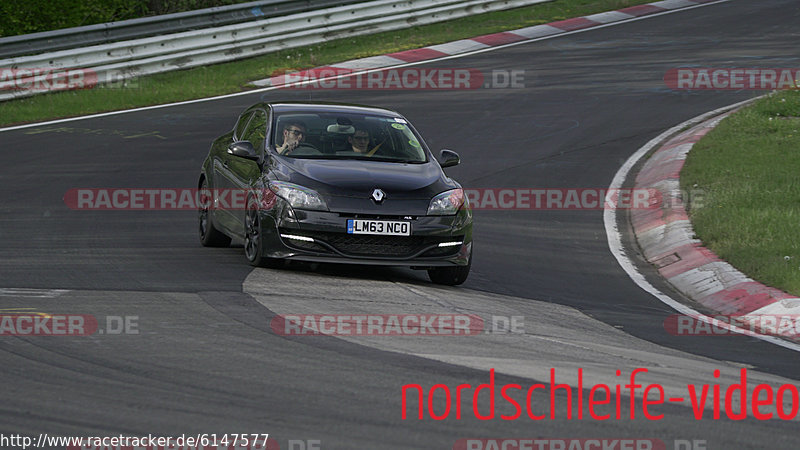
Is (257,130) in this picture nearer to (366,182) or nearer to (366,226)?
(366,182)

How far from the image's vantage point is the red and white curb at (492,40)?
24.5 m

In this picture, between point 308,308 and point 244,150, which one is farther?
point 244,150

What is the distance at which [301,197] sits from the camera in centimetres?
1018

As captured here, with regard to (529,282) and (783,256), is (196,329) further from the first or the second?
(783,256)

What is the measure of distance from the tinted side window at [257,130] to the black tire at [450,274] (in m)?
2.02

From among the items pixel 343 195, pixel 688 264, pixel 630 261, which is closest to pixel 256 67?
pixel 630 261

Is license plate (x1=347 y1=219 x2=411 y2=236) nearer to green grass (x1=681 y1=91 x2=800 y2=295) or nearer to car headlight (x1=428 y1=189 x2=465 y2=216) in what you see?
car headlight (x1=428 y1=189 x2=465 y2=216)

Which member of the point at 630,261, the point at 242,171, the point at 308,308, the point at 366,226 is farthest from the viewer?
the point at 630,261

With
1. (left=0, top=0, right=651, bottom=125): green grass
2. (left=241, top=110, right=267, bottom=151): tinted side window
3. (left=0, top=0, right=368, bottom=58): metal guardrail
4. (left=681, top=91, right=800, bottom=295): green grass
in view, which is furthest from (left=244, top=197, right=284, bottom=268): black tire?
(left=0, top=0, right=368, bottom=58): metal guardrail

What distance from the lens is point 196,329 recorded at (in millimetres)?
7852

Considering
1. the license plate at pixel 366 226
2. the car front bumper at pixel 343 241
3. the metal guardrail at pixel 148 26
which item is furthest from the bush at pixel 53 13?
the license plate at pixel 366 226

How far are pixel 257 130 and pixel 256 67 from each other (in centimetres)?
1297

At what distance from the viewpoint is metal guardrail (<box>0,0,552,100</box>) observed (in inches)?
875

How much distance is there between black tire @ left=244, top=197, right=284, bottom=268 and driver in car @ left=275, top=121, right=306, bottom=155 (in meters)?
0.60
